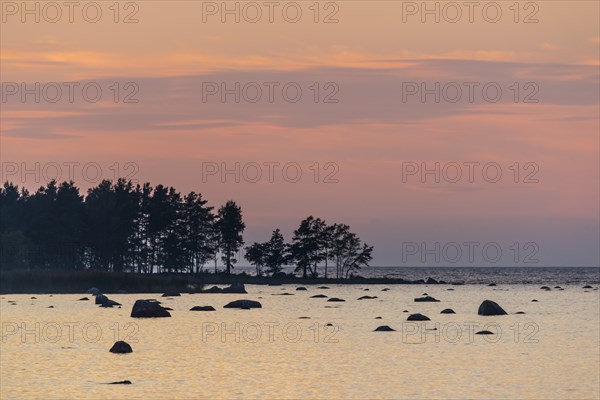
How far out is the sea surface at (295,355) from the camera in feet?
132

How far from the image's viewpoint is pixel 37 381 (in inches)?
1629

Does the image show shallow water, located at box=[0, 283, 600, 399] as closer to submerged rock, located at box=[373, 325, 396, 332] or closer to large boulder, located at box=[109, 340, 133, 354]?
large boulder, located at box=[109, 340, 133, 354]

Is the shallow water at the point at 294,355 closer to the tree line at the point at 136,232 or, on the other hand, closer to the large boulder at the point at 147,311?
the large boulder at the point at 147,311

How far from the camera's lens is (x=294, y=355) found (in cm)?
5347

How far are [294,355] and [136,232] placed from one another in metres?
129

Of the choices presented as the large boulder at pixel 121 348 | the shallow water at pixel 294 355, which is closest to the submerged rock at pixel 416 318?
the shallow water at pixel 294 355

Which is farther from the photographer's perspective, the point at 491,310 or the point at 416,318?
the point at 491,310

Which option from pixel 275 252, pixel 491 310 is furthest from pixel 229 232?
pixel 491 310

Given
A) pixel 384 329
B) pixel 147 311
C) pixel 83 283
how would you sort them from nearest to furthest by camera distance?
1. pixel 384 329
2. pixel 147 311
3. pixel 83 283

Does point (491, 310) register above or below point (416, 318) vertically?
above

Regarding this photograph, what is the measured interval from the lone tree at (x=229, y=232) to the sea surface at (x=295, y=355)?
94.4 metres

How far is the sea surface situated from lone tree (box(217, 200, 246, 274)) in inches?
3718

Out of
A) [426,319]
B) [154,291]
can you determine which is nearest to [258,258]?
[154,291]

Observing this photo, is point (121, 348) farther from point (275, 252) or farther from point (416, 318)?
point (275, 252)
